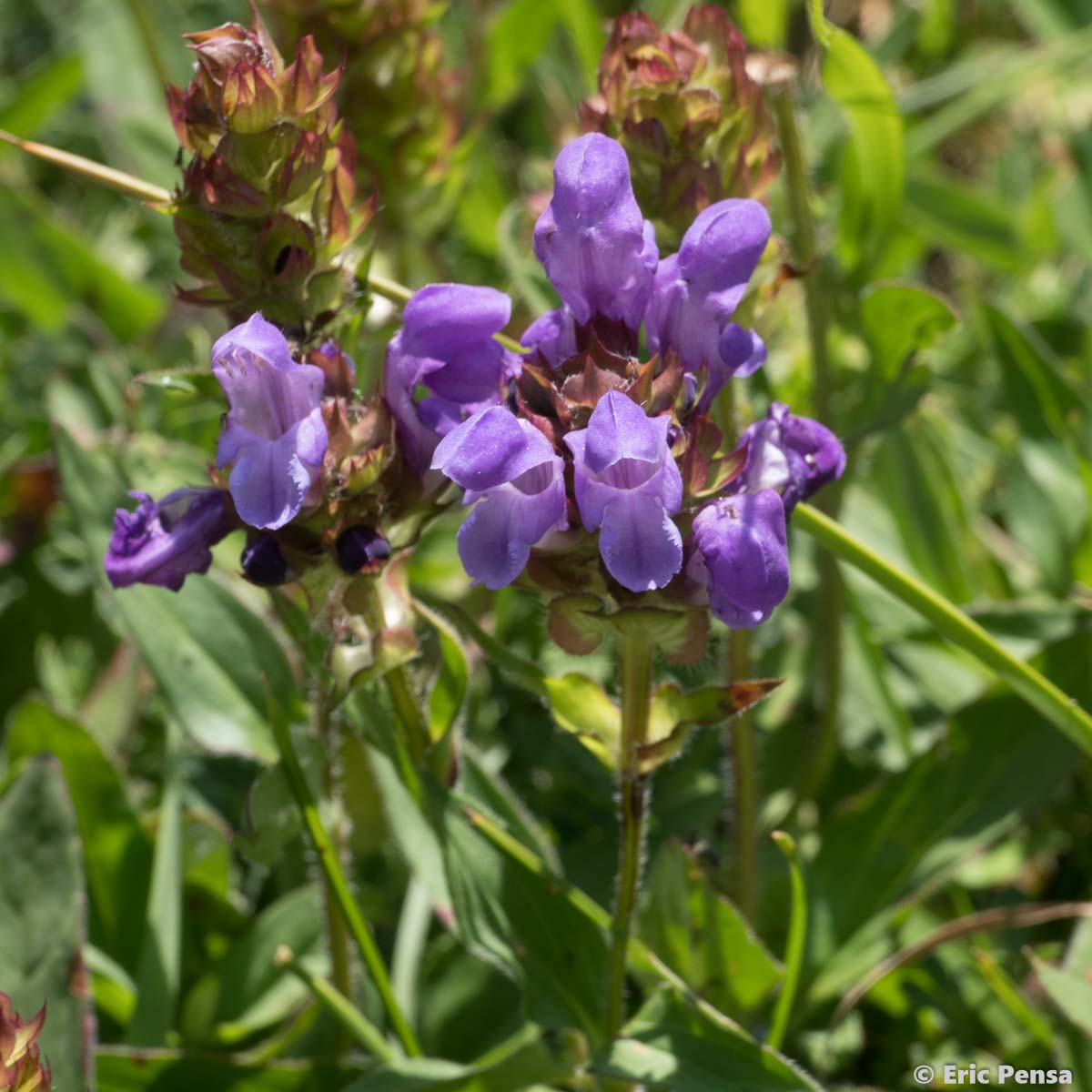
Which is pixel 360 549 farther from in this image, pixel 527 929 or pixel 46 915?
pixel 46 915

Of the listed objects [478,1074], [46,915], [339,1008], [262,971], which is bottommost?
[262,971]

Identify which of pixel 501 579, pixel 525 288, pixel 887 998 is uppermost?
pixel 501 579

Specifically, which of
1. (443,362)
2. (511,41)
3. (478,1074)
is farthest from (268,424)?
(511,41)

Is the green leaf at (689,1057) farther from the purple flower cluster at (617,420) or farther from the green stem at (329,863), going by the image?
the purple flower cluster at (617,420)

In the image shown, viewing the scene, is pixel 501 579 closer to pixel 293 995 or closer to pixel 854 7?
pixel 293 995

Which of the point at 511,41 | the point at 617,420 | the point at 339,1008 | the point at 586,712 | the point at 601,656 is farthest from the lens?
the point at 511,41

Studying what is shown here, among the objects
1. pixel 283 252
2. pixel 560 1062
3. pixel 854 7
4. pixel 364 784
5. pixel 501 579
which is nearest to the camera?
pixel 501 579

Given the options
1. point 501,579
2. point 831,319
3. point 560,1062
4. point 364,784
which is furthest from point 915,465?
point 501,579
